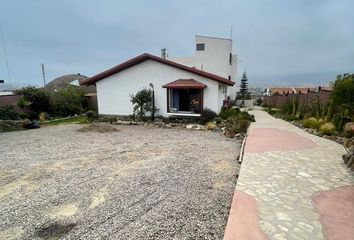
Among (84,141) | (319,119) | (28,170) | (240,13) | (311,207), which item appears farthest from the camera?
(240,13)

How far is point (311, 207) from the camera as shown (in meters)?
3.66

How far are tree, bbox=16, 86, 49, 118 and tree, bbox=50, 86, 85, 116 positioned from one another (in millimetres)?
618

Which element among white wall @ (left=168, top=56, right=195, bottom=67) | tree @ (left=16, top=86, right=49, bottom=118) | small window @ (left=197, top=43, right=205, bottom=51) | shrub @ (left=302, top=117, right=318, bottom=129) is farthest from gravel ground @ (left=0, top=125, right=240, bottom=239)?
white wall @ (left=168, top=56, right=195, bottom=67)

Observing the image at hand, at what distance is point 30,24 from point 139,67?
43.7 feet

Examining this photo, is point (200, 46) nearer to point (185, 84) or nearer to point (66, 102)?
point (185, 84)

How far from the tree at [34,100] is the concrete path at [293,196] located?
17.5 metres

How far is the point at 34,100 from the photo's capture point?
693 inches

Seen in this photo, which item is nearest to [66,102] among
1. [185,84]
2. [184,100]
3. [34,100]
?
[34,100]

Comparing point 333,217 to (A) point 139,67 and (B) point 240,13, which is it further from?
(B) point 240,13

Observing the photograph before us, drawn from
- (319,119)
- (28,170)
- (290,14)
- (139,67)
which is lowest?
(28,170)

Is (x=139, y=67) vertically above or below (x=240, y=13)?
below

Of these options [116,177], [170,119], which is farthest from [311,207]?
[170,119]

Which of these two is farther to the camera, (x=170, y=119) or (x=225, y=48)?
(x=225, y=48)

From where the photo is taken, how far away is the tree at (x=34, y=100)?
56.0 ft
